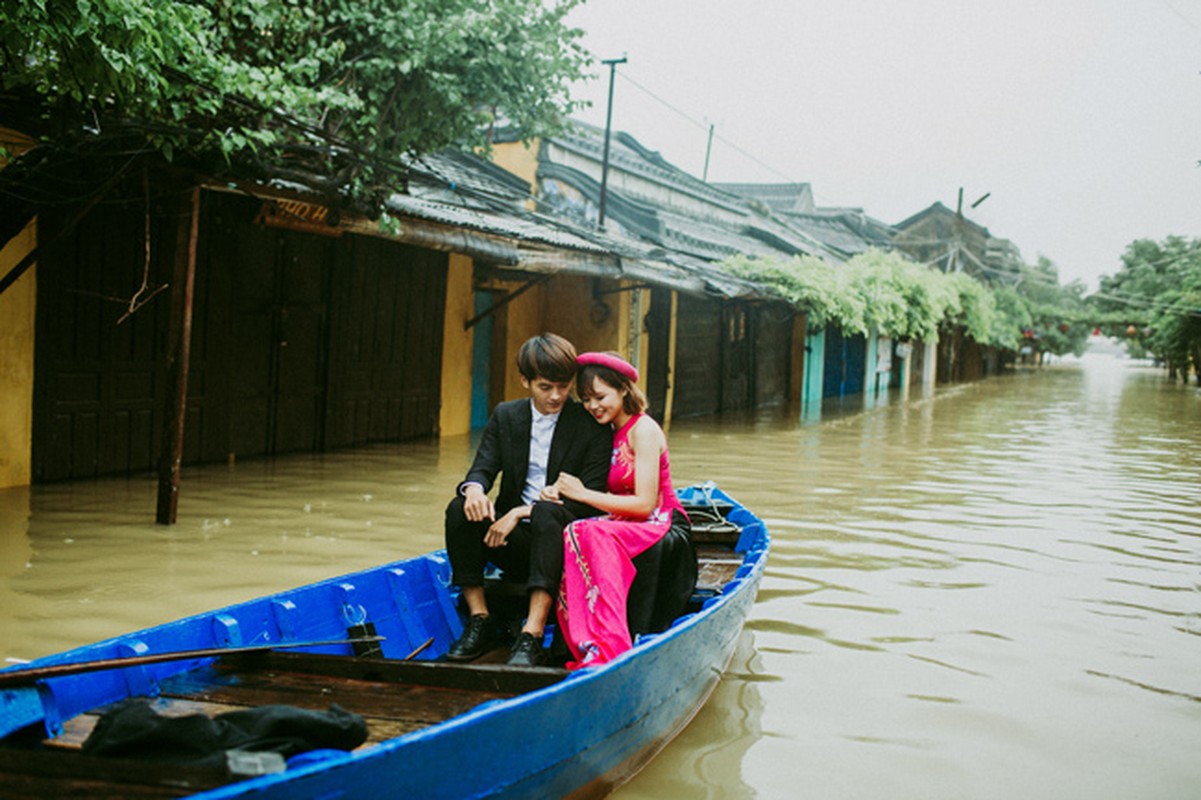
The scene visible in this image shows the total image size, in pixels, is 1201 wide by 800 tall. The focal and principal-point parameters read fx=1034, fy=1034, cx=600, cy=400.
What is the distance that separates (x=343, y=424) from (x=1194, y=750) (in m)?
9.06

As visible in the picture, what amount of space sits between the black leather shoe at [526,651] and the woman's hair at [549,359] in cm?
107

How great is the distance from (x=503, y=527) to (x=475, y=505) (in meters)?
0.15

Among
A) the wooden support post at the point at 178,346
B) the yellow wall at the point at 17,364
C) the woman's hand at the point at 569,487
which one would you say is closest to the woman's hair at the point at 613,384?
the woman's hand at the point at 569,487

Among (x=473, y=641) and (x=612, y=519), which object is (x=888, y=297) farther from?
(x=473, y=641)

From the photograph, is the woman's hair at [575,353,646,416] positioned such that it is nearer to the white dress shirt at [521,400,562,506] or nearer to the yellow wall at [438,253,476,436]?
the white dress shirt at [521,400,562,506]

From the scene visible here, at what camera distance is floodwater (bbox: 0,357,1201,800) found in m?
4.25

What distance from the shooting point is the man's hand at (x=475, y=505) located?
4305 millimetres

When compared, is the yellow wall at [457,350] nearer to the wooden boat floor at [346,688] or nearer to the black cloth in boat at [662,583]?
the black cloth in boat at [662,583]

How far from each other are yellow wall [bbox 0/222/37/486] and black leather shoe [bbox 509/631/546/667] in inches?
222

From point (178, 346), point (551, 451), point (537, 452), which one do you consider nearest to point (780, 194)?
point (178, 346)

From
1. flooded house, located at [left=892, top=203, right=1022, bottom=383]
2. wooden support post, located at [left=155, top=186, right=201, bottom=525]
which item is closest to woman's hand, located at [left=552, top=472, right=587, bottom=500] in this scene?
wooden support post, located at [left=155, top=186, right=201, bottom=525]

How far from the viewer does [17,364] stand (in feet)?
26.0

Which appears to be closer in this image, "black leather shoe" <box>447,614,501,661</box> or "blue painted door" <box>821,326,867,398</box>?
"black leather shoe" <box>447,614,501,661</box>

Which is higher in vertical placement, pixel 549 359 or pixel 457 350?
pixel 457 350
